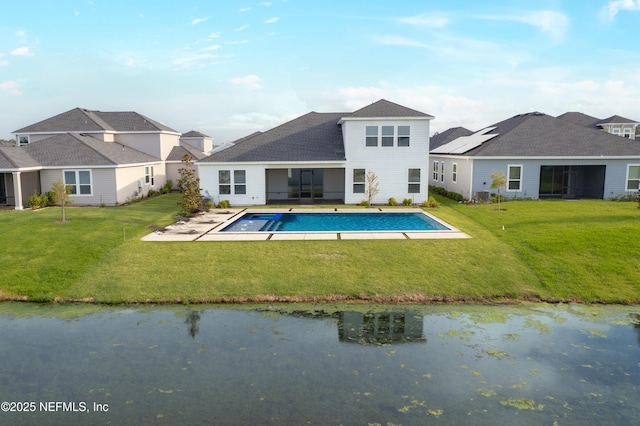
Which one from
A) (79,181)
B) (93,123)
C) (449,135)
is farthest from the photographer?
(449,135)

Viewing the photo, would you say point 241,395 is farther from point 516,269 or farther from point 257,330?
point 516,269

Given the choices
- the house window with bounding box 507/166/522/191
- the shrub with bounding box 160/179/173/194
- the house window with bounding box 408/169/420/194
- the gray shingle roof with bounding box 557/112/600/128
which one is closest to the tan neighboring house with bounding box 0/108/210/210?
the shrub with bounding box 160/179/173/194

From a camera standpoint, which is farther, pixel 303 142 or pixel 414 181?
pixel 303 142

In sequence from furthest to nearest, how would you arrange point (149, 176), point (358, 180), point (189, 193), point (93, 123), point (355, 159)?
1. point (93, 123)
2. point (149, 176)
3. point (358, 180)
4. point (355, 159)
5. point (189, 193)

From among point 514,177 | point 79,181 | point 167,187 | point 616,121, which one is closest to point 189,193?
point 79,181

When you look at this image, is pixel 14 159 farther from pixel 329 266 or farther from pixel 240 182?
pixel 329 266

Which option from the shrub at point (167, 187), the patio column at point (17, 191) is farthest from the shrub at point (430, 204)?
the patio column at point (17, 191)
